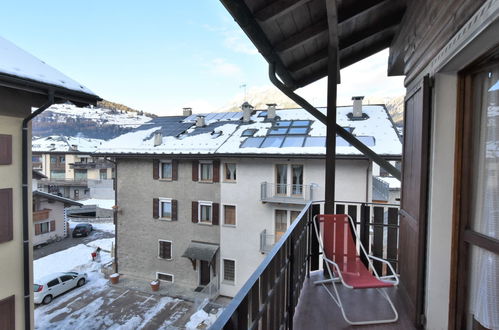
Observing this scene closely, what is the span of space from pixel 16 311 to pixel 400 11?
19.9ft

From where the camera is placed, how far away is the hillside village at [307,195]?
4.69 feet

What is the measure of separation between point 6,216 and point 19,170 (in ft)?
2.15

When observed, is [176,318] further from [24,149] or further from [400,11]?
[400,11]

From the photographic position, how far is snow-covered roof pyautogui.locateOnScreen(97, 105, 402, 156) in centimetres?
959

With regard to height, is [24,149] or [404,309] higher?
[24,149]

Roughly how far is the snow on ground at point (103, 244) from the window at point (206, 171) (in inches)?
333

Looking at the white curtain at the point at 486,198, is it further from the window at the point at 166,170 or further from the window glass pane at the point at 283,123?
the window at the point at 166,170

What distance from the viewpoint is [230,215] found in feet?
35.9

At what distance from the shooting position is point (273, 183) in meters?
10.1

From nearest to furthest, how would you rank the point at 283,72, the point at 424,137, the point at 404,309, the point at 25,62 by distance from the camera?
the point at 424,137 < the point at 404,309 < the point at 283,72 < the point at 25,62

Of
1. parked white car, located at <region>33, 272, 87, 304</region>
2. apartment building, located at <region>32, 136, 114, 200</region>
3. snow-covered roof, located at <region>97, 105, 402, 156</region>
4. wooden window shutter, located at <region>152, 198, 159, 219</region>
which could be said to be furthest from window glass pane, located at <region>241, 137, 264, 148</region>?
apartment building, located at <region>32, 136, 114, 200</region>

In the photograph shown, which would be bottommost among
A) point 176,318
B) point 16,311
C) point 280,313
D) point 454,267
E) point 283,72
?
point 176,318

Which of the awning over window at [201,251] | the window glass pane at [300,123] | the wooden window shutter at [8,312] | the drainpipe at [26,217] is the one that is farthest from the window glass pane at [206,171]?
the wooden window shutter at [8,312]

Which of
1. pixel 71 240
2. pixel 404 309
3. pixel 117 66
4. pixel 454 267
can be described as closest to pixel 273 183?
Result: pixel 404 309
